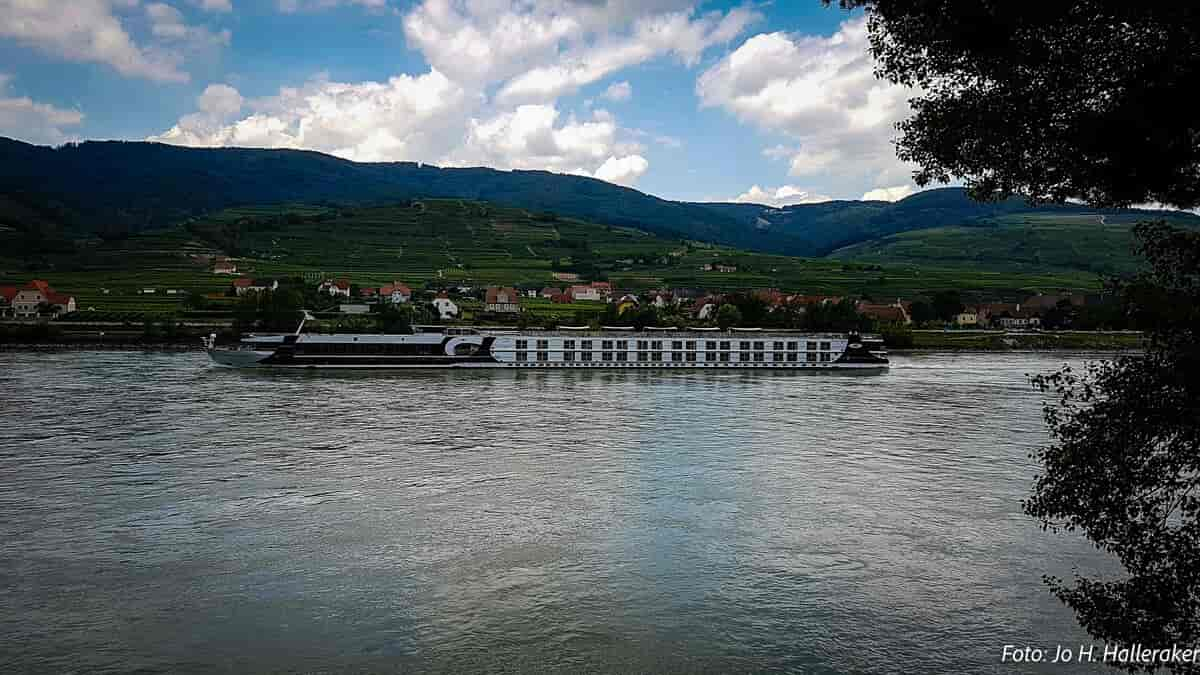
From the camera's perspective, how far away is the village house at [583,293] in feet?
298

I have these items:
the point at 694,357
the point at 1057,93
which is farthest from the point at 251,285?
the point at 1057,93

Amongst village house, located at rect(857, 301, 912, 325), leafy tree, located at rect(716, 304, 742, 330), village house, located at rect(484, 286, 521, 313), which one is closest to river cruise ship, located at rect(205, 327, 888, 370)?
leafy tree, located at rect(716, 304, 742, 330)

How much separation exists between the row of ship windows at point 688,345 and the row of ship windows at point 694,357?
0.29 meters

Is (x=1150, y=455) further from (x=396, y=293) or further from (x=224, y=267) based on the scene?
(x=224, y=267)

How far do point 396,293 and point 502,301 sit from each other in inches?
396

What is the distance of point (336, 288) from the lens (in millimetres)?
80438

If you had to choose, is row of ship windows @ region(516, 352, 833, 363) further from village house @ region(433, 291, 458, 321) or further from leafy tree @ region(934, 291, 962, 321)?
leafy tree @ region(934, 291, 962, 321)

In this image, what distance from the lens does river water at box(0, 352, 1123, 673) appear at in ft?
34.4

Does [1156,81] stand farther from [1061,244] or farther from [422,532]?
[1061,244]

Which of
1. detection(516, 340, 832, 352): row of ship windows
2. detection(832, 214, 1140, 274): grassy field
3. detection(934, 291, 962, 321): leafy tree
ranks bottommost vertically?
detection(516, 340, 832, 352): row of ship windows

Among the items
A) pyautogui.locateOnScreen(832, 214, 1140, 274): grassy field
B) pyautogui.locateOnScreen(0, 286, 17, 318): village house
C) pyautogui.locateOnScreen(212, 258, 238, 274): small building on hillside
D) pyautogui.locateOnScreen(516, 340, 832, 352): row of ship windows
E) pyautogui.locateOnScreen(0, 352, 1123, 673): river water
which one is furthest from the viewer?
pyautogui.locateOnScreen(832, 214, 1140, 274): grassy field

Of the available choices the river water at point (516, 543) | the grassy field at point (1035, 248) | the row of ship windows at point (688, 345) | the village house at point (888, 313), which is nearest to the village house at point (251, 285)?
the row of ship windows at point (688, 345)

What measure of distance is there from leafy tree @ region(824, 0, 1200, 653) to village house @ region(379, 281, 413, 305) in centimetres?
7196

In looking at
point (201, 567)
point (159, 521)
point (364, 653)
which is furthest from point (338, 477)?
point (364, 653)
